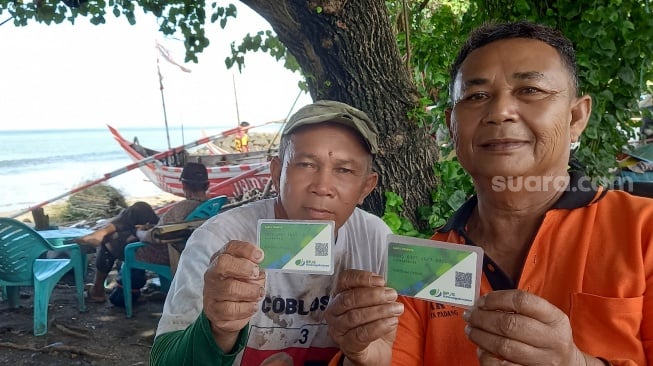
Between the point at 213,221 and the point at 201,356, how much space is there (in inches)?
23.0

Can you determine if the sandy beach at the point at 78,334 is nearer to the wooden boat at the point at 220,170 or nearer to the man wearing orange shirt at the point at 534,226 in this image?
the wooden boat at the point at 220,170

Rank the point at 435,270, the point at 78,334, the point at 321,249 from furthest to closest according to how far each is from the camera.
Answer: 1. the point at 78,334
2. the point at 321,249
3. the point at 435,270

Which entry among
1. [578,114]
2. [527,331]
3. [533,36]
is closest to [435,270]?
[527,331]

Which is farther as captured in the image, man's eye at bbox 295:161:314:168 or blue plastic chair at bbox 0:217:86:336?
blue plastic chair at bbox 0:217:86:336

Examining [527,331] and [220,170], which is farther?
[220,170]

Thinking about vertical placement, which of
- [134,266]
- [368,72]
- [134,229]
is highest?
[368,72]

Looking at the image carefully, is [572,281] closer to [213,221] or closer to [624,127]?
[213,221]

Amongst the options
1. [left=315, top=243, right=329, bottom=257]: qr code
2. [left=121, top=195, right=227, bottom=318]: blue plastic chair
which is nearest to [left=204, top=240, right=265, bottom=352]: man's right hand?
[left=315, top=243, right=329, bottom=257]: qr code

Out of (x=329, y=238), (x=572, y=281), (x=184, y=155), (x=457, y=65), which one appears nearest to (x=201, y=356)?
(x=329, y=238)

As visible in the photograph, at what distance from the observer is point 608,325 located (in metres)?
1.40

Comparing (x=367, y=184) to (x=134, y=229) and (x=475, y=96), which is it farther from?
(x=134, y=229)

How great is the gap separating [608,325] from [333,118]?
3.96ft

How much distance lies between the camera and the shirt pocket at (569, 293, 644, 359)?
1386 mm

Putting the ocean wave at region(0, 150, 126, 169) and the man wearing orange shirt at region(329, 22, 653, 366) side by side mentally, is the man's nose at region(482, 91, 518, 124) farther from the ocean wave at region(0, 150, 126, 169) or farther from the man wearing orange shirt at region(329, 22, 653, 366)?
the ocean wave at region(0, 150, 126, 169)
